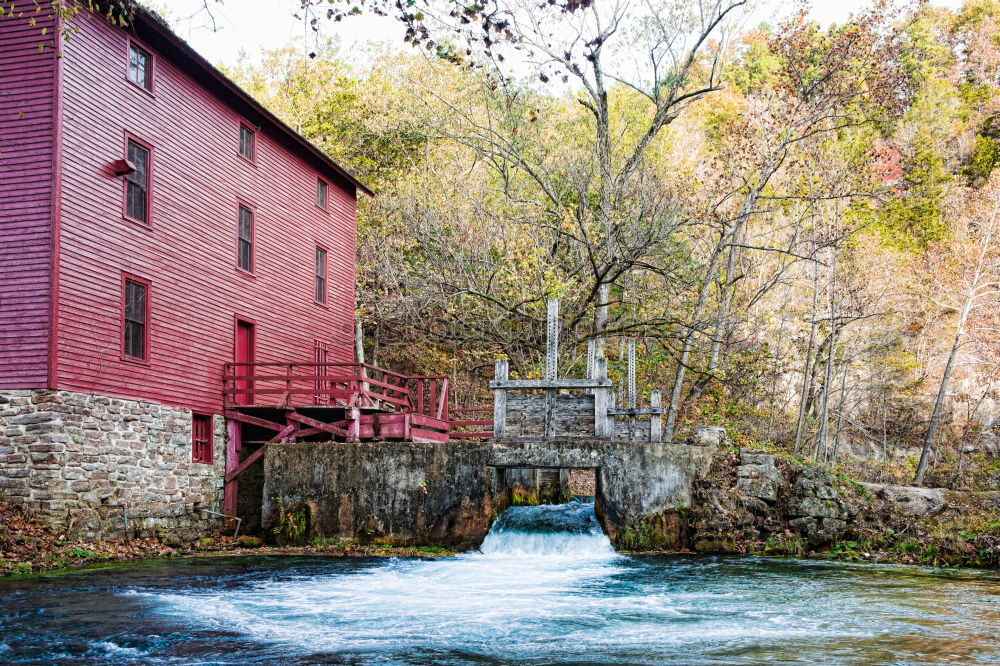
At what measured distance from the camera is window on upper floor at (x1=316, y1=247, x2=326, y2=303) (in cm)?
2319

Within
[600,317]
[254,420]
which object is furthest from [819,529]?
[254,420]

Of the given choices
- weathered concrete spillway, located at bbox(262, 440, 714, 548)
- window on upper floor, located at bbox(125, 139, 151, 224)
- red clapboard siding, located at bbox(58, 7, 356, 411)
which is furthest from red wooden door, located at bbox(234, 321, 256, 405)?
window on upper floor, located at bbox(125, 139, 151, 224)

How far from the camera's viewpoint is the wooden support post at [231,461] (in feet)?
60.0

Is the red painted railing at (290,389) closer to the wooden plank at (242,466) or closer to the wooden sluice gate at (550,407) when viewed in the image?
the wooden plank at (242,466)

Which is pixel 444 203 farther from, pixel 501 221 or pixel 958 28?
pixel 958 28

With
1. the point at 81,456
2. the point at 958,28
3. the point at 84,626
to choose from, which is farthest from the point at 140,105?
the point at 958,28

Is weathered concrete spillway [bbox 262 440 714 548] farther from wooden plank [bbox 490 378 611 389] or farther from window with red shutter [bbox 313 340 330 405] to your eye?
window with red shutter [bbox 313 340 330 405]

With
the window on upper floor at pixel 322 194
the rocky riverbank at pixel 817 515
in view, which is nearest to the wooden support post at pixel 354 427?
the rocky riverbank at pixel 817 515

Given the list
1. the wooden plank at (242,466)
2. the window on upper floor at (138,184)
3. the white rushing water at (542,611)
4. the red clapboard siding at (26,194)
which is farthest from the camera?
the wooden plank at (242,466)

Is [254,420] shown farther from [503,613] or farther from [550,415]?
[503,613]

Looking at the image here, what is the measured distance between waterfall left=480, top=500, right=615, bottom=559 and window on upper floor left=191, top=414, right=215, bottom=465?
20.2 ft

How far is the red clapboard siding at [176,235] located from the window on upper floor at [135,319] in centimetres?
16

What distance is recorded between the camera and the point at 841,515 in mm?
15297

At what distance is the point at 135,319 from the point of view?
1598cm
